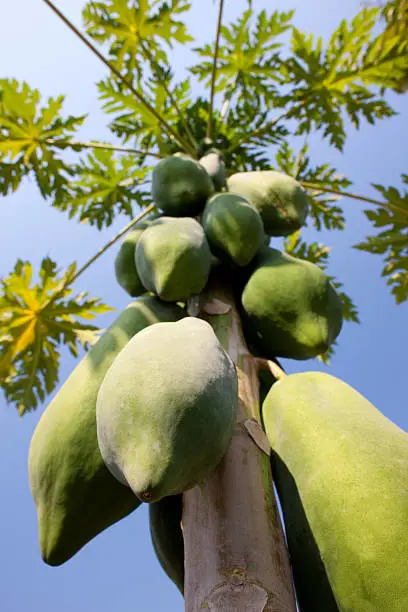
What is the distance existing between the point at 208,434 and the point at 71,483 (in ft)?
1.35

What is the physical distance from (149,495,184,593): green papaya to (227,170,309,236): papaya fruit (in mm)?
1342

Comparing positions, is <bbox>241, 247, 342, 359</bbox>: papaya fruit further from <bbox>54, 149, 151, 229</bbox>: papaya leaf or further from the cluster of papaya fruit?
<bbox>54, 149, 151, 229</bbox>: papaya leaf

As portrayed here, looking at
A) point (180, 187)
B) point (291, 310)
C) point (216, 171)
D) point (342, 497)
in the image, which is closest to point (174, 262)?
point (291, 310)

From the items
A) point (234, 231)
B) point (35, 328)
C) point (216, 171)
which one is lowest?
point (35, 328)

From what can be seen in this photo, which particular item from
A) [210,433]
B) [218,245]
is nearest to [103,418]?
[210,433]

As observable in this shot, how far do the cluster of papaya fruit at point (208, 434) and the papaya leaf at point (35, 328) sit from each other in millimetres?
1249

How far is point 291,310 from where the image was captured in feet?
5.23

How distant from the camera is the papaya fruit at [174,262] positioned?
163 cm

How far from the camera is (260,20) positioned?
3664mm

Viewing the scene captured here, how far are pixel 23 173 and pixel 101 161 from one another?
0.52 m

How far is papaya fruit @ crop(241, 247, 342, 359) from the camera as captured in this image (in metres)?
1.58

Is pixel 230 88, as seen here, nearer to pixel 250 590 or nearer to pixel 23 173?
pixel 23 173

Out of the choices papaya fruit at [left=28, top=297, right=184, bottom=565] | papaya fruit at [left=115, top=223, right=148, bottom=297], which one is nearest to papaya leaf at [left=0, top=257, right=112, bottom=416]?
papaya fruit at [left=115, top=223, right=148, bottom=297]

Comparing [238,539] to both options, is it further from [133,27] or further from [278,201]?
[133,27]
